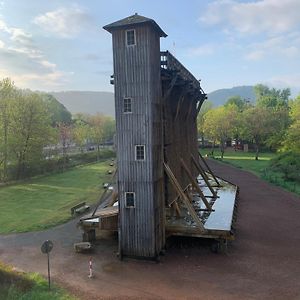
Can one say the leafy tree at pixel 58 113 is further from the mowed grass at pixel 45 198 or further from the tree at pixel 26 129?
the mowed grass at pixel 45 198

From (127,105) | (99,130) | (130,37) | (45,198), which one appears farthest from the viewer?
(99,130)

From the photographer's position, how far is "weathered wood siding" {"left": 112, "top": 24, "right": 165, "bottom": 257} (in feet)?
56.2

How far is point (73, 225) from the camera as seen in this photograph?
23.0 meters

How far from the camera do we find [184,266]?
1620 cm

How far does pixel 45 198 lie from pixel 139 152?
686 inches

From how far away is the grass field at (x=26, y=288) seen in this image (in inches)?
516

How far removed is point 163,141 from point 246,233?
24.2 feet

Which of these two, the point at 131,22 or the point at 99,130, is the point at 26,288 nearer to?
the point at 131,22

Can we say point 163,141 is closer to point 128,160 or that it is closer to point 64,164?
point 128,160

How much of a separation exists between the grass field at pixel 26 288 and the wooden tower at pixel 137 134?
14.1 ft

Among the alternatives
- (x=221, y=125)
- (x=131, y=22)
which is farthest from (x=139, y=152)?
(x=221, y=125)

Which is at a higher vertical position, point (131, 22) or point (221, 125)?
point (131, 22)

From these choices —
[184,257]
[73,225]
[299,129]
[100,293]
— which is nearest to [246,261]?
[184,257]

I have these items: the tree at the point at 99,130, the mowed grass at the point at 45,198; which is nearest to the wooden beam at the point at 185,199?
the mowed grass at the point at 45,198
